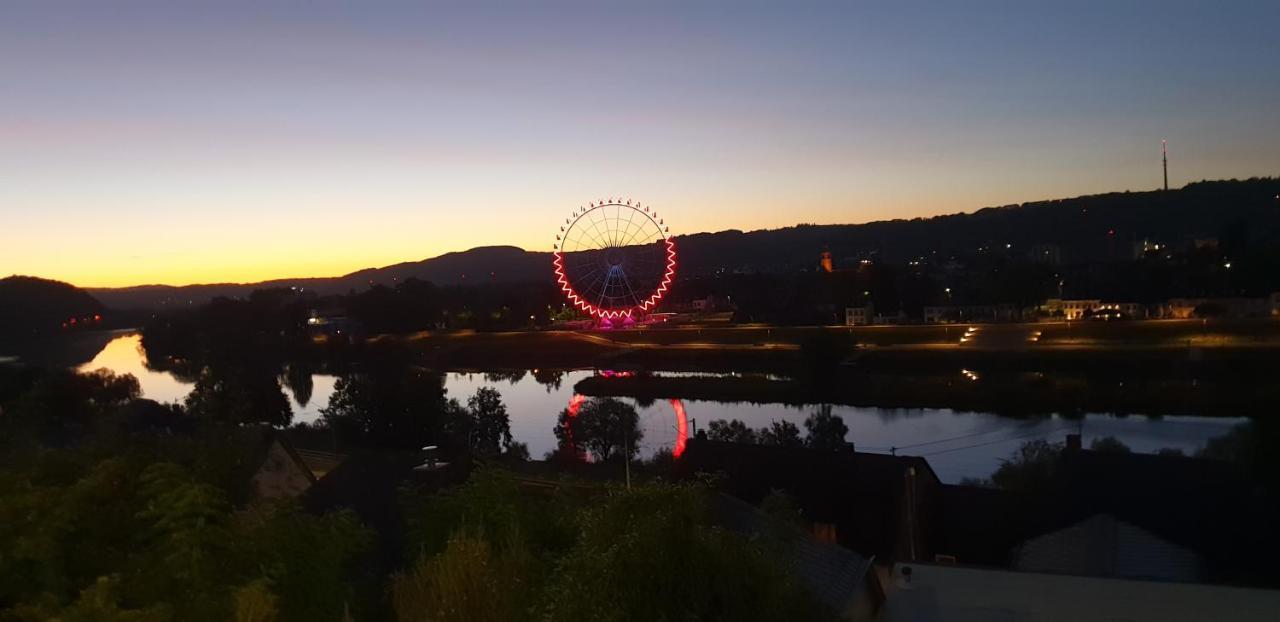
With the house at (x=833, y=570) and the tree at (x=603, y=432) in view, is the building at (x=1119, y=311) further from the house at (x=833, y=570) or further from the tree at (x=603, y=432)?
the house at (x=833, y=570)

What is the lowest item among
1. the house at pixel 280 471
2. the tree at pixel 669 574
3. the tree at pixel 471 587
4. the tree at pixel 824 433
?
the tree at pixel 824 433

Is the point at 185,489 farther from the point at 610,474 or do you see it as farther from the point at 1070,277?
the point at 1070,277

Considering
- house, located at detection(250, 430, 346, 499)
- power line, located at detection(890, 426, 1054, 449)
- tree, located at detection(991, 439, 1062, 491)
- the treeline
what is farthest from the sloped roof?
power line, located at detection(890, 426, 1054, 449)

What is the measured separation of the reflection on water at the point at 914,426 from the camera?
611 inches

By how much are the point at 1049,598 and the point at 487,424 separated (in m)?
12.5

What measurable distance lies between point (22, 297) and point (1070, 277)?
43498 millimetres

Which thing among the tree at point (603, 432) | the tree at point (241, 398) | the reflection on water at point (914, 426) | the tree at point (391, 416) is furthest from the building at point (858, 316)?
the tree at point (391, 416)

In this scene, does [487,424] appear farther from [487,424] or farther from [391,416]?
[391,416]

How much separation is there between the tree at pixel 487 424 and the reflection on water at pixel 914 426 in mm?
633

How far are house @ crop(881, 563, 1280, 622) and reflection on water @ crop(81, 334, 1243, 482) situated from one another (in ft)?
26.4

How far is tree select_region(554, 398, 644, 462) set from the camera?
15.3 m

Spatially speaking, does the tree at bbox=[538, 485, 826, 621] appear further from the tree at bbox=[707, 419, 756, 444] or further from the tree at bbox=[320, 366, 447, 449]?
the tree at bbox=[320, 366, 447, 449]

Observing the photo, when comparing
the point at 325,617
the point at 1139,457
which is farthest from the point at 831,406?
the point at 325,617

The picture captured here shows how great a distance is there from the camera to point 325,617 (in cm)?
280
